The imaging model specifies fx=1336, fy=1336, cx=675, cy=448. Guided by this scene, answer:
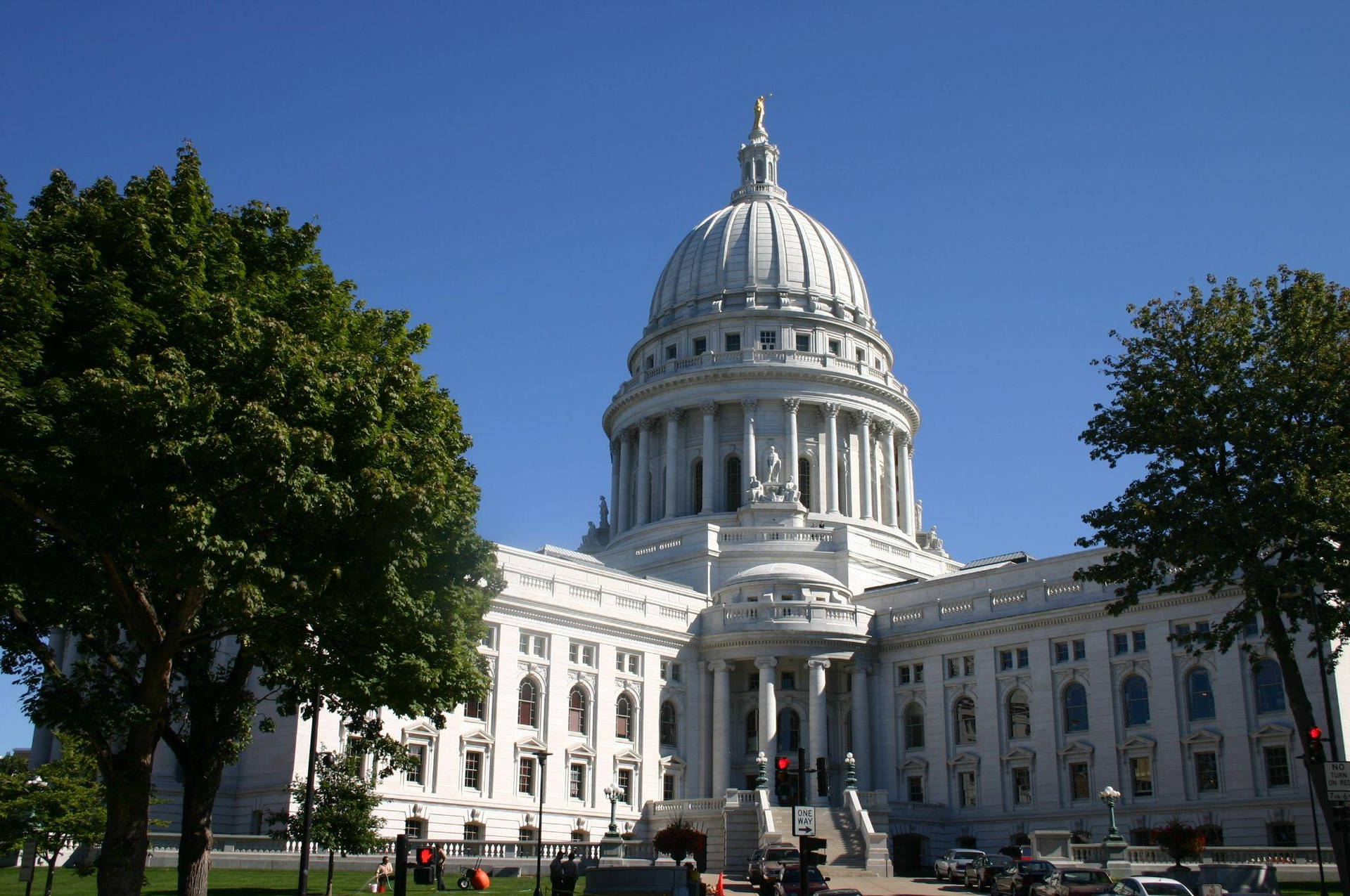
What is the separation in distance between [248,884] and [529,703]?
81.1ft

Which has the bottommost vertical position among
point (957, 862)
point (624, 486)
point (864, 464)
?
point (957, 862)

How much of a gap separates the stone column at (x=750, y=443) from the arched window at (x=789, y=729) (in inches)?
796

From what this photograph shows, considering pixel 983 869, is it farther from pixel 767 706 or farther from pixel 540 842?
pixel 767 706

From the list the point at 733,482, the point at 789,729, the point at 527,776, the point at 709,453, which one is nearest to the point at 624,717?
the point at 527,776

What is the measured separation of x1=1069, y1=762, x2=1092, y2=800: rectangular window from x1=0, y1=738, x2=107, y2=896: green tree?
42.6 m

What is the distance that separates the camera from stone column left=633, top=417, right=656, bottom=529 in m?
93.3

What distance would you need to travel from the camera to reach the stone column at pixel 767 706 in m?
68.2

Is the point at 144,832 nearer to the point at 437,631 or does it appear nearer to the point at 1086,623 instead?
the point at 437,631

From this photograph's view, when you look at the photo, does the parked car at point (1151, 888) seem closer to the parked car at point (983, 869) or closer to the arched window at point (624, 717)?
the parked car at point (983, 869)

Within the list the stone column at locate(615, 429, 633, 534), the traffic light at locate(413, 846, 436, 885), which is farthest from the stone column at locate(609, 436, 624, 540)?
the traffic light at locate(413, 846, 436, 885)

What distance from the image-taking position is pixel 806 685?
Answer: 71438mm

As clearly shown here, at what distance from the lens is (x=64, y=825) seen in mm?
39562

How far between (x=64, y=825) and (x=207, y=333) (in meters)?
18.6

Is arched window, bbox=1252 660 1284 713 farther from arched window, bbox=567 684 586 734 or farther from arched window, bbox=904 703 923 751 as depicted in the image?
arched window, bbox=567 684 586 734
